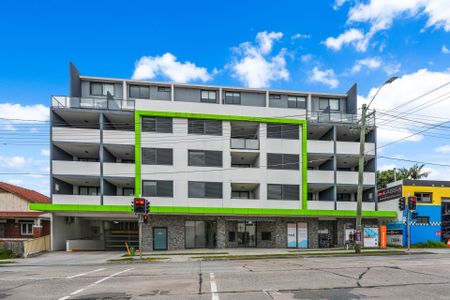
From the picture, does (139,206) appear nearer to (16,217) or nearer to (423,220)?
(16,217)

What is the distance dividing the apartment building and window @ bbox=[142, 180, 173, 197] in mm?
88

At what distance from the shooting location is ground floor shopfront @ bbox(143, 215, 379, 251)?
29.7 metres

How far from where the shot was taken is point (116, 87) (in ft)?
112

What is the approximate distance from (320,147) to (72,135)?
23.1 meters

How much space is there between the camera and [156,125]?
30.9m

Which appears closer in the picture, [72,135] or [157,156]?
[72,135]

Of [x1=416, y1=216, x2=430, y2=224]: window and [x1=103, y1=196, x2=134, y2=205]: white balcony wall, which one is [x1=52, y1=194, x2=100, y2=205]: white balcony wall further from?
[x1=416, y1=216, x2=430, y2=224]: window

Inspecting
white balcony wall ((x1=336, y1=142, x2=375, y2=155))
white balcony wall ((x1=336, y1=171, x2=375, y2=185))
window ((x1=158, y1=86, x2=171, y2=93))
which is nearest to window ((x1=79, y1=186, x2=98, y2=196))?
window ((x1=158, y1=86, x2=171, y2=93))

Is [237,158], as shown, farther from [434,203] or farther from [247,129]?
[434,203]

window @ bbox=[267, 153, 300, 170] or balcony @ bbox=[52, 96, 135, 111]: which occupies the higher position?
balcony @ bbox=[52, 96, 135, 111]

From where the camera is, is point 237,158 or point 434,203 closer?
point 434,203

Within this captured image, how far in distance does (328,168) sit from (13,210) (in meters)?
31.6

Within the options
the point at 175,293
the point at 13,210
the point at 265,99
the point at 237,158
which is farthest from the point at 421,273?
the point at 13,210

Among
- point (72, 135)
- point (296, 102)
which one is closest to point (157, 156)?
point (72, 135)
